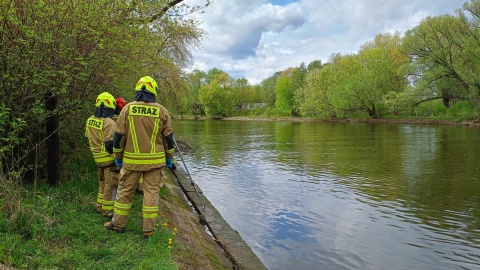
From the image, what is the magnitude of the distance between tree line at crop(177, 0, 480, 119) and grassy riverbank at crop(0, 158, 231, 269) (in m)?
12.7

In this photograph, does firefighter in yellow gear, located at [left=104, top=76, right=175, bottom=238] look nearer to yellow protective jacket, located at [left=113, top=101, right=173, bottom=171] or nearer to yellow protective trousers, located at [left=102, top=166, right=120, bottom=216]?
yellow protective jacket, located at [left=113, top=101, right=173, bottom=171]

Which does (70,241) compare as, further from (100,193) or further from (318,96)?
(318,96)

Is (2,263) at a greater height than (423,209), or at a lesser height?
greater

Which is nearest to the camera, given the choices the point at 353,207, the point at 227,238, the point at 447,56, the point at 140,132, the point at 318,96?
the point at 140,132

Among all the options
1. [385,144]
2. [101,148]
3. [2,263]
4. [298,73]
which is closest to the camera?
[2,263]

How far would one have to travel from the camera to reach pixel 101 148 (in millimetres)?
6395

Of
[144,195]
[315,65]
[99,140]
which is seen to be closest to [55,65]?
[99,140]

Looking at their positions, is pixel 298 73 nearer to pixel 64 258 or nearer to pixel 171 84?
pixel 171 84

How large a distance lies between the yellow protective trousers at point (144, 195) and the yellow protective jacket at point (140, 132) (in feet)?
0.47

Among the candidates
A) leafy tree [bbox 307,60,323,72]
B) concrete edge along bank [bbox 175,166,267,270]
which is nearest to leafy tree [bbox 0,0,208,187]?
concrete edge along bank [bbox 175,166,267,270]

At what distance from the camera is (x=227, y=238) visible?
23.4ft

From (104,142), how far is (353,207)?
22.9ft

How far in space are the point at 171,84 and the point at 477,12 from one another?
4032cm

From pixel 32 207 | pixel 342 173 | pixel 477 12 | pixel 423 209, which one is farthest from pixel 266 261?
pixel 477 12
